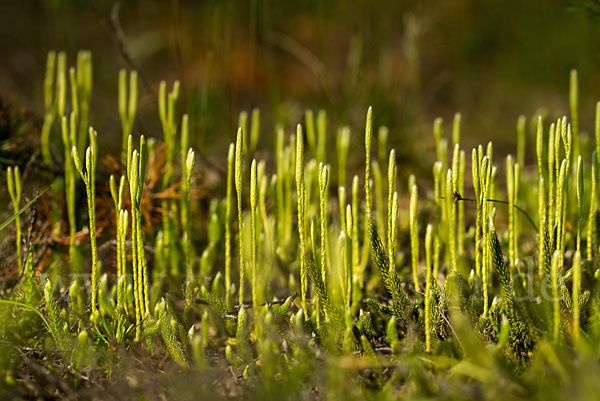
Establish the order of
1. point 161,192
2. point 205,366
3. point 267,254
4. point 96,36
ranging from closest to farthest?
1. point 205,366
2. point 267,254
3. point 161,192
4. point 96,36

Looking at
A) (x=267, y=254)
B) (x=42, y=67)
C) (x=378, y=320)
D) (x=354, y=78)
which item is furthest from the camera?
(x=42, y=67)

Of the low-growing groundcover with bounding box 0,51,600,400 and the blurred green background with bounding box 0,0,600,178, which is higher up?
the blurred green background with bounding box 0,0,600,178

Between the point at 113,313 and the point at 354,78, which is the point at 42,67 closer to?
the point at 354,78

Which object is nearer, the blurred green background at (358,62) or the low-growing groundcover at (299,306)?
the low-growing groundcover at (299,306)

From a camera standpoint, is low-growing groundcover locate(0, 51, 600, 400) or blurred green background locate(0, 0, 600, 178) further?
blurred green background locate(0, 0, 600, 178)

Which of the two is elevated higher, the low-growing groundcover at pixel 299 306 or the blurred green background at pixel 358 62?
the blurred green background at pixel 358 62

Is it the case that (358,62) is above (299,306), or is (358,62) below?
above

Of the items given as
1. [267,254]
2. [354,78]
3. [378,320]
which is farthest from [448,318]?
[354,78]

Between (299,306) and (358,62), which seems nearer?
(299,306)
